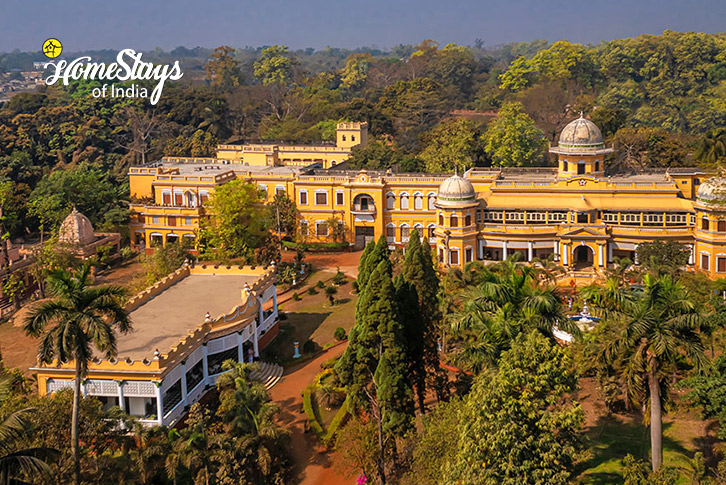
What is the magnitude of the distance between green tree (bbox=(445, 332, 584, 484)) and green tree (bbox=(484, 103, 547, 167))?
50.9 m

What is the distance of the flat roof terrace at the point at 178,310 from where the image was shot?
120 feet

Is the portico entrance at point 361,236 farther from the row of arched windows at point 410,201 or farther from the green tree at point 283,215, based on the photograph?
the green tree at point 283,215

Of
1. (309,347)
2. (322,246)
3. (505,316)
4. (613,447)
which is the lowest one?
(613,447)

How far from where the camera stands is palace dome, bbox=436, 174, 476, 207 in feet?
182

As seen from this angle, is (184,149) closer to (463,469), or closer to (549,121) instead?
(549,121)

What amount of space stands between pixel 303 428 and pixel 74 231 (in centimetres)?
3149

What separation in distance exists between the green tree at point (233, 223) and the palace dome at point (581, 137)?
22.7 meters

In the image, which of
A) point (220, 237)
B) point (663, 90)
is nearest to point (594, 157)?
point (220, 237)

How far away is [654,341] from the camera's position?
24.5m

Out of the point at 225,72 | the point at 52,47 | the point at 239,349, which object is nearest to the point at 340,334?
the point at 239,349

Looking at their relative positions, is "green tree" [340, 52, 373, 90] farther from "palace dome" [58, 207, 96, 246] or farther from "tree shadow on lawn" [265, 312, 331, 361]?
"tree shadow on lawn" [265, 312, 331, 361]

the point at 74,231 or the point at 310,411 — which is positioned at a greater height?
the point at 74,231

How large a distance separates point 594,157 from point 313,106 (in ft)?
197

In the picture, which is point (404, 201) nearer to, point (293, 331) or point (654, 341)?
point (293, 331)
